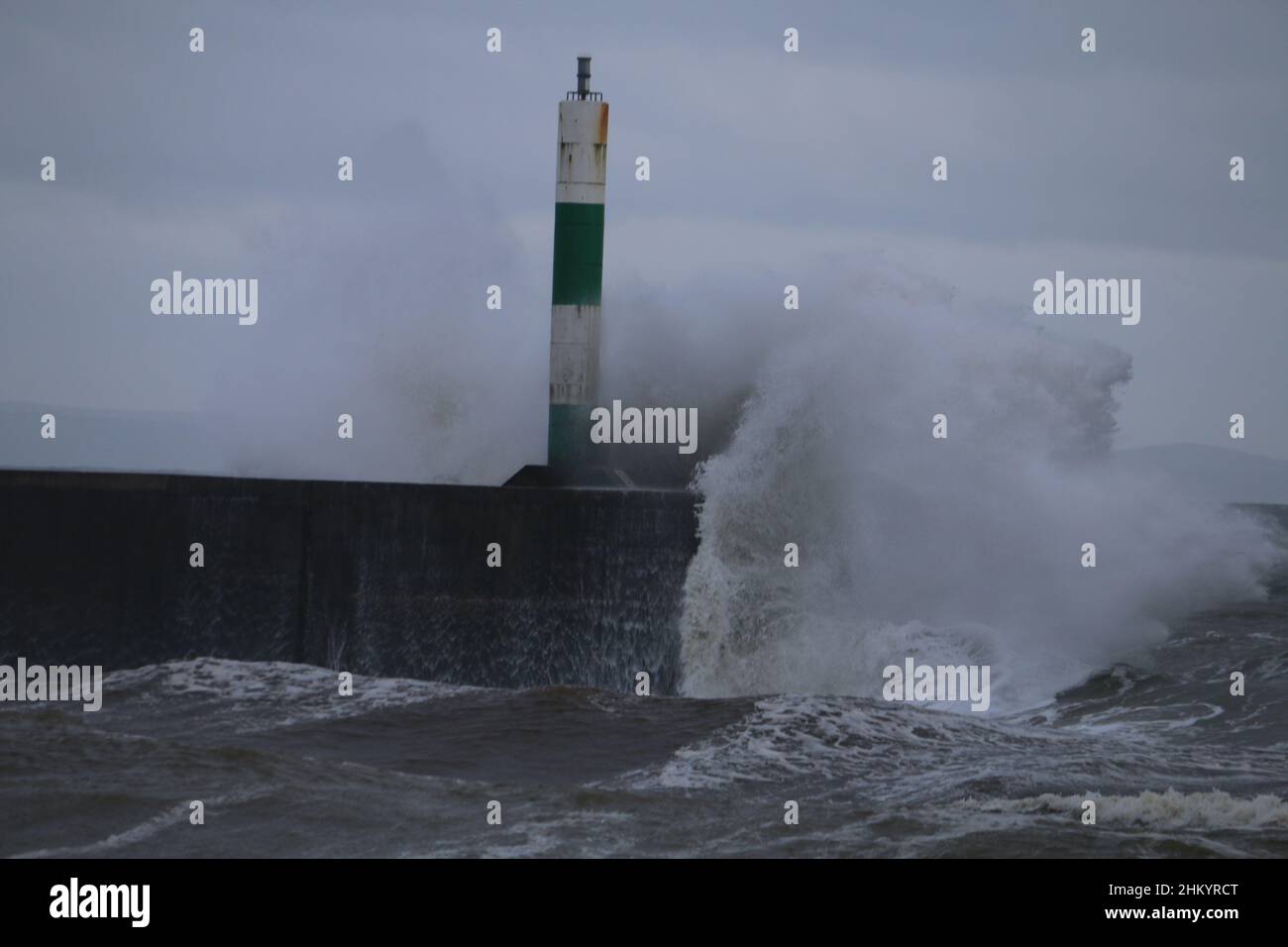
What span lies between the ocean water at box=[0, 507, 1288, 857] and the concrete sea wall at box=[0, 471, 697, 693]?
322 mm

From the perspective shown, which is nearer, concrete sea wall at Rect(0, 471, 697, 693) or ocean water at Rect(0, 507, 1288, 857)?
ocean water at Rect(0, 507, 1288, 857)

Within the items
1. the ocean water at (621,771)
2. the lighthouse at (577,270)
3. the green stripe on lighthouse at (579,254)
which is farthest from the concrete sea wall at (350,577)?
the green stripe on lighthouse at (579,254)

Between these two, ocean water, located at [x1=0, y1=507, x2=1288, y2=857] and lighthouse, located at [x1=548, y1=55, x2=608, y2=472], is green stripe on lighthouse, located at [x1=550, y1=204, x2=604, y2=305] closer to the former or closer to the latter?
lighthouse, located at [x1=548, y1=55, x2=608, y2=472]

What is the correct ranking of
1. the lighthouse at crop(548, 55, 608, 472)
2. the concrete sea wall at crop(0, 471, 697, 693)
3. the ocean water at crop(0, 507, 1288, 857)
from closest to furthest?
1. the ocean water at crop(0, 507, 1288, 857)
2. the concrete sea wall at crop(0, 471, 697, 693)
3. the lighthouse at crop(548, 55, 608, 472)

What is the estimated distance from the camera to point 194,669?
13.3 meters

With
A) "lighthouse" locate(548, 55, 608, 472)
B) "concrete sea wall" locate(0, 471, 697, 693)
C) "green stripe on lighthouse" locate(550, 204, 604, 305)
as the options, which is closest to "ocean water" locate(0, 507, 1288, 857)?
"concrete sea wall" locate(0, 471, 697, 693)

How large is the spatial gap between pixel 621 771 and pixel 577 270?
21.0 ft

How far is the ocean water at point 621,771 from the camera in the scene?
323 inches

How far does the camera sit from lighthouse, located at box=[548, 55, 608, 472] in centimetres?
1509

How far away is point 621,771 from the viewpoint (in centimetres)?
1011

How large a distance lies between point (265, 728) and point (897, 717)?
456 cm
